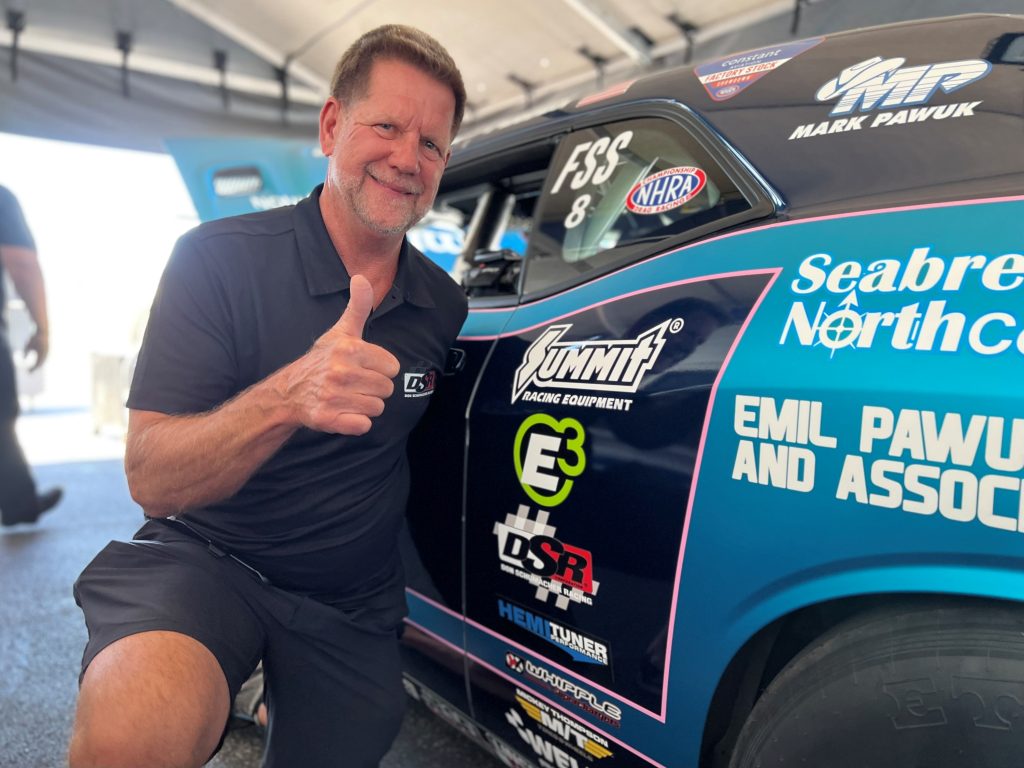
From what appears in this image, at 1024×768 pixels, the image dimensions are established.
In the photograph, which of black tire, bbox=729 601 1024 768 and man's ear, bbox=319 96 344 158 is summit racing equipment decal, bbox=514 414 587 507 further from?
man's ear, bbox=319 96 344 158

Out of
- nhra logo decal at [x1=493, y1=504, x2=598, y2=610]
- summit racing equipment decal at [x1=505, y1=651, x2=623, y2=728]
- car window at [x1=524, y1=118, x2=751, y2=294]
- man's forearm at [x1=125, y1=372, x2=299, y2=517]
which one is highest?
car window at [x1=524, y1=118, x2=751, y2=294]

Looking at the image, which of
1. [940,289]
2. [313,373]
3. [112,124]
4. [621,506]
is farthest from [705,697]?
[112,124]

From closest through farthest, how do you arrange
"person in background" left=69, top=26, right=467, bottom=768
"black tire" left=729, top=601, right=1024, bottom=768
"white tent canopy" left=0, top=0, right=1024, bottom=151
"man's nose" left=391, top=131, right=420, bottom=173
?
"black tire" left=729, top=601, right=1024, bottom=768 < "person in background" left=69, top=26, right=467, bottom=768 < "man's nose" left=391, top=131, right=420, bottom=173 < "white tent canopy" left=0, top=0, right=1024, bottom=151

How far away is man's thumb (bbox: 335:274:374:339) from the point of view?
1.05m

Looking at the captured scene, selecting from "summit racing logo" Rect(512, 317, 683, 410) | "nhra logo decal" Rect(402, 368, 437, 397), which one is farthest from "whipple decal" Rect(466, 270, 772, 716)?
"nhra logo decal" Rect(402, 368, 437, 397)

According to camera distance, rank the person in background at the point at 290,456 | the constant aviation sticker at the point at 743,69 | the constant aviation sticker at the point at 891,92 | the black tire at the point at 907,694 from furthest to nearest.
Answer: the constant aviation sticker at the point at 743,69, the person in background at the point at 290,456, the constant aviation sticker at the point at 891,92, the black tire at the point at 907,694

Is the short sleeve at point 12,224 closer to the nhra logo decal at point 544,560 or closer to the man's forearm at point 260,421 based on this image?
the man's forearm at point 260,421

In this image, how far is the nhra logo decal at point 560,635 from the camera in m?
1.11

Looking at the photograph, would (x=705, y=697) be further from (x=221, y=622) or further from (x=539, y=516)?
(x=221, y=622)

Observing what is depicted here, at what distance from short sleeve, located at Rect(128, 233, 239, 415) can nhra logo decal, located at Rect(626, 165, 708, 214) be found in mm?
749

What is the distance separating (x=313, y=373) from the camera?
1.02 meters

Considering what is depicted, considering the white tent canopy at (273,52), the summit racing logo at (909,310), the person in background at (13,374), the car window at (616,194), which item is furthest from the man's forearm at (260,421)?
the white tent canopy at (273,52)

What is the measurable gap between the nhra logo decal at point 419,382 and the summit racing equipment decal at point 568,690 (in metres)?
0.50

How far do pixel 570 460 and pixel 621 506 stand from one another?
0.40ft
